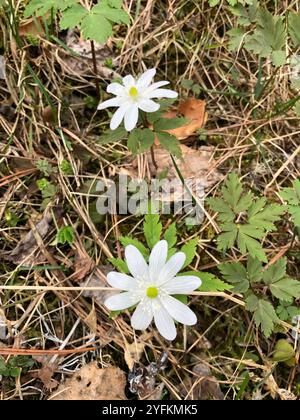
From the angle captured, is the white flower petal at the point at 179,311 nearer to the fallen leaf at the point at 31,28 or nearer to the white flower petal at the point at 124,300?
the white flower petal at the point at 124,300

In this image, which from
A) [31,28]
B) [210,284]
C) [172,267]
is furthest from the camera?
[31,28]

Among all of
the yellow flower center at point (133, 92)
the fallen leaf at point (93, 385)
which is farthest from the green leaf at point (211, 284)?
the yellow flower center at point (133, 92)

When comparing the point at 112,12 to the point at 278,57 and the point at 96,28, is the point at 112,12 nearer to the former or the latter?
the point at 96,28

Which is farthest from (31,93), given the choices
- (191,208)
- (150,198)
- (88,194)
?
(191,208)

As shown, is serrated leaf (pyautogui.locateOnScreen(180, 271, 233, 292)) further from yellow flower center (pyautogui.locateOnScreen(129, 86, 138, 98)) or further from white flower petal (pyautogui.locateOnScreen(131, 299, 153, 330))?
yellow flower center (pyautogui.locateOnScreen(129, 86, 138, 98))

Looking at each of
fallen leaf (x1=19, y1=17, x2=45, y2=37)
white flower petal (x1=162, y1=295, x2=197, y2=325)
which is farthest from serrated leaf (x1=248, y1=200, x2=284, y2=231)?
fallen leaf (x1=19, y1=17, x2=45, y2=37)

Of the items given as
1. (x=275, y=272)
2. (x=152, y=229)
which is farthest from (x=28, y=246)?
(x=275, y=272)
